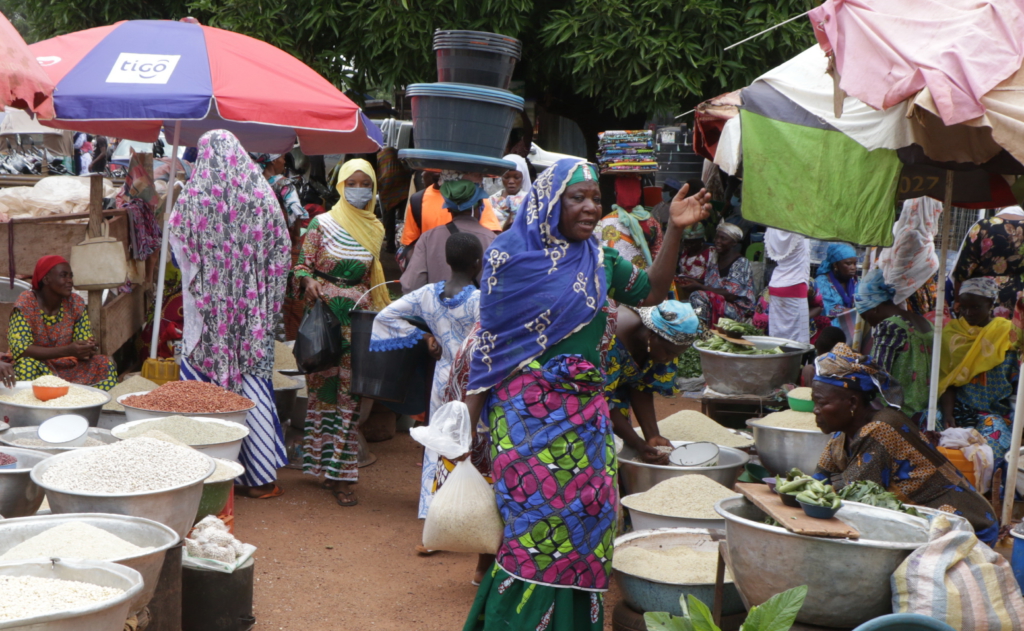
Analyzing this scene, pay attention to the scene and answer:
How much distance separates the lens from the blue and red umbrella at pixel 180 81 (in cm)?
565

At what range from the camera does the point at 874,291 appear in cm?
570

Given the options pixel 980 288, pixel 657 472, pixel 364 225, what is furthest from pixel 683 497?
pixel 364 225

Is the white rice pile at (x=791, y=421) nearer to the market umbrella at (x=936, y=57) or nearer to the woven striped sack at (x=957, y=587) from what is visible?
the market umbrella at (x=936, y=57)

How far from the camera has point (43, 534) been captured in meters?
A: 2.84

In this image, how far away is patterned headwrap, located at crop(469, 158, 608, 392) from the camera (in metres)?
3.28

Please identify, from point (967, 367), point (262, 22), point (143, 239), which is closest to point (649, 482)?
point (967, 367)

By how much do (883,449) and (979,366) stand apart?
7.58ft

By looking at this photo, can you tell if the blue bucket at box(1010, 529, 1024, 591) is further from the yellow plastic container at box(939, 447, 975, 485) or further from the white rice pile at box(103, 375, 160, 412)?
the white rice pile at box(103, 375, 160, 412)

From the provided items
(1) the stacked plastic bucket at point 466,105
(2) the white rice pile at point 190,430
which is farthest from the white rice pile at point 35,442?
(1) the stacked plastic bucket at point 466,105

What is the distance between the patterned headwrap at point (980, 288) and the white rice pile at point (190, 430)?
13.2 ft

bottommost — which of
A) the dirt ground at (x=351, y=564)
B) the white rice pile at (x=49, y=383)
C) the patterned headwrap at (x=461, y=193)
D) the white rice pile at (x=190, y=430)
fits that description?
the dirt ground at (x=351, y=564)

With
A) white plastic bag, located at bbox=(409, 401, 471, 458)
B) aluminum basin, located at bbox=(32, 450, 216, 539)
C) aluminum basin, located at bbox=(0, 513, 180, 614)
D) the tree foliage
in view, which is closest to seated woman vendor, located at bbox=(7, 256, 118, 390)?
aluminum basin, located at bbox=(32, 450, 216, 539)

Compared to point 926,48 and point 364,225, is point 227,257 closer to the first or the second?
point 364,225

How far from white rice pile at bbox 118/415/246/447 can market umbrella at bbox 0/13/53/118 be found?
1.54 meters
